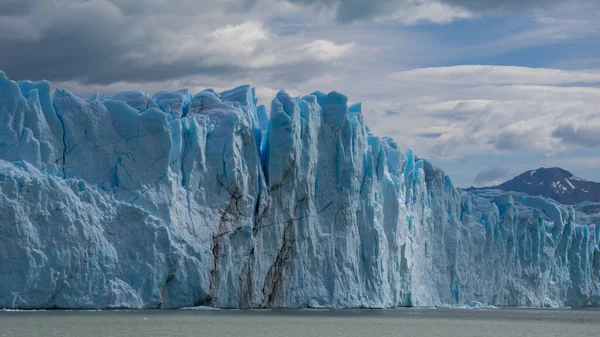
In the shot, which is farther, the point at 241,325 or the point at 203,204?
the point at 203,204

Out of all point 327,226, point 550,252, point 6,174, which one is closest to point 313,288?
point 327,226

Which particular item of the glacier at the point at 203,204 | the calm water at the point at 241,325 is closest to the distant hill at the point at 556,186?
the glacier at the point at 203,204

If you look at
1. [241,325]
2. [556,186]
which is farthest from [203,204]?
[556,186]

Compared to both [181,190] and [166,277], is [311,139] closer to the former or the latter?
[181,190]

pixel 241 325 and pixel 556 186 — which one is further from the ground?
pixel 556 186

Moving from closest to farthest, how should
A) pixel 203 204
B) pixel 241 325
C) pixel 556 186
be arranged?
pixel 241 325 < pixel 203 204 < pixel 556 186

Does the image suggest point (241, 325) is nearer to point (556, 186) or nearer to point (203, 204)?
point (203, 204)

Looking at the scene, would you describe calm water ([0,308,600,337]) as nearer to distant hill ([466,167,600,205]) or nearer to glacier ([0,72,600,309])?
glacier ([0,72,600,309])

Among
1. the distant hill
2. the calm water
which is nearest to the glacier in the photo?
the calm water
